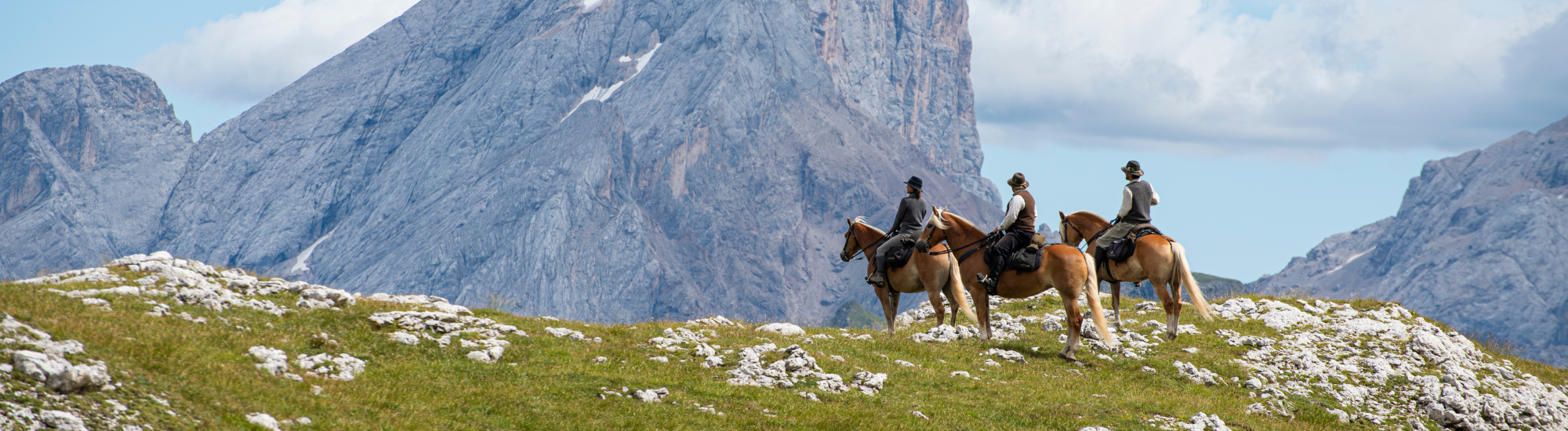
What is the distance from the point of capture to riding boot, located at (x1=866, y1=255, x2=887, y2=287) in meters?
24.2

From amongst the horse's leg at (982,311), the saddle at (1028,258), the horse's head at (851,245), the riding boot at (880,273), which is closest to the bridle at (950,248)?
the horse's leg at (982,311)

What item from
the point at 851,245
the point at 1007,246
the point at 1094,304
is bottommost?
the point at 1094,304

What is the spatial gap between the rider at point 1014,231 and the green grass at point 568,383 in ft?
5.73

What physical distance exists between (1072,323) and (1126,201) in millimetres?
4047

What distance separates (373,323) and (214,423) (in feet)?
21.3

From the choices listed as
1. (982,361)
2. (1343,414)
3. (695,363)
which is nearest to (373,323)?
(695,363)

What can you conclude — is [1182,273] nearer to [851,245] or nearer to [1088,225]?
[1088,225]

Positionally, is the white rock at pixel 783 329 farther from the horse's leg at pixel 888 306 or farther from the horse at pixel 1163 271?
the horse at pixel 1163 271

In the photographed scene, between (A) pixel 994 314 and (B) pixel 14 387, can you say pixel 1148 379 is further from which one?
(B) pixel 14 387

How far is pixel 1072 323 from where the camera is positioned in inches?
880

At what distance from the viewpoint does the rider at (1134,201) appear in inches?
966

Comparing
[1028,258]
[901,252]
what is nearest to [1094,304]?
[1028,258]

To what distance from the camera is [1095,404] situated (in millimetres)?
18250

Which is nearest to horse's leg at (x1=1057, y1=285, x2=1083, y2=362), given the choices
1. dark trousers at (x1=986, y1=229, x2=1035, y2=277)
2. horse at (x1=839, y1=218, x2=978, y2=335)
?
dark trousers at (x1=986, y1=229, x2=1035, y2=277)
